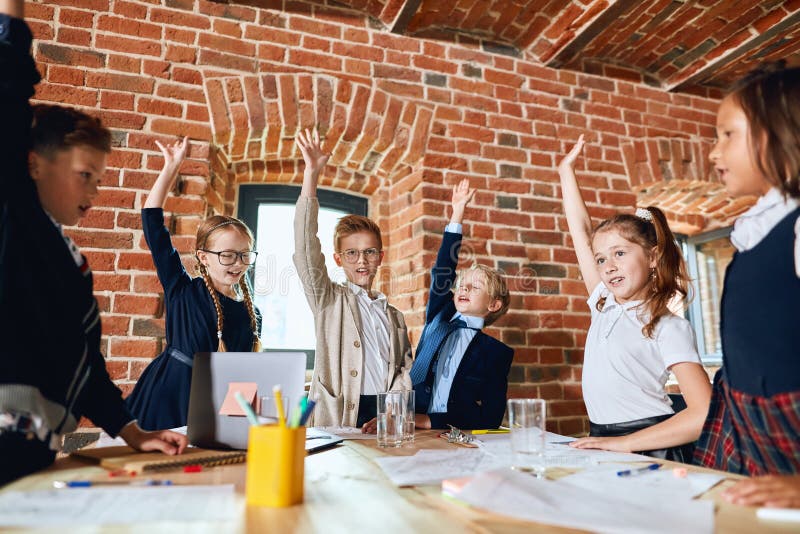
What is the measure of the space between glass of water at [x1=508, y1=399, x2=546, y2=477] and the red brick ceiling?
84.0 inches

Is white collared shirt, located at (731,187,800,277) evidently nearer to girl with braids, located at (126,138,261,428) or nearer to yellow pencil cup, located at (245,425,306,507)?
yellow pencil cup, located at (245,425,306,507)

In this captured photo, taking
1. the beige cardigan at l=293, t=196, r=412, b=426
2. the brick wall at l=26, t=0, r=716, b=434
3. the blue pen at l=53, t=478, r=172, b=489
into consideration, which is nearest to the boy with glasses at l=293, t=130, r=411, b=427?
the beige cardigan at l=293, t=196, r=412, b=426

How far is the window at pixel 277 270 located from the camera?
2873mm

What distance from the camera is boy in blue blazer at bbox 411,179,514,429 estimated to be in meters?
2.09

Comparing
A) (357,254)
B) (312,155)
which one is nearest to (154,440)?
(312,155)

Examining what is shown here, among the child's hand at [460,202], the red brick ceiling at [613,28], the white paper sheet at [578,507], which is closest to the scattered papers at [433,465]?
the white paper sheet at [578,507]

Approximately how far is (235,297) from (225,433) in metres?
0.91

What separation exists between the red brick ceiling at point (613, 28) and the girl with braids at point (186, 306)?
130cm

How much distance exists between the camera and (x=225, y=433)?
1079 mm

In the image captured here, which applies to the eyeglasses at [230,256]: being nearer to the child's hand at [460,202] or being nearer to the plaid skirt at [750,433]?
the child's hand at [460,202]

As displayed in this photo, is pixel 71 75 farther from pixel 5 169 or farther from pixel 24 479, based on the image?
pixel 24 479

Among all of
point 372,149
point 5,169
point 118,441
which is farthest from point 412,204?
point 5,169

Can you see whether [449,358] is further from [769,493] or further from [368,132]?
[769,493]

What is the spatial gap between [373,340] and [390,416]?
32.5 inches
